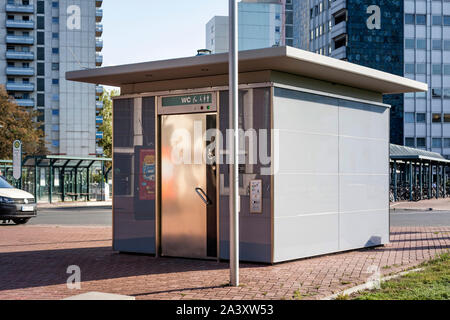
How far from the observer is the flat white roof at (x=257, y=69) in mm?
10289

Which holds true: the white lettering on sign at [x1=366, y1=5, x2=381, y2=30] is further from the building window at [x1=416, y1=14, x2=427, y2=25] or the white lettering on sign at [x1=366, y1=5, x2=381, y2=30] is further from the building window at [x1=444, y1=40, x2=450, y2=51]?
the building window at [x1=444, y1=40, x2=450, y2=51]

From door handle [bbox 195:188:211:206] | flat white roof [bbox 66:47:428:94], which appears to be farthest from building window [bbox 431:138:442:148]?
door handle [bbox 195:188:211:206]

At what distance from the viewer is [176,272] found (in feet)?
33.3

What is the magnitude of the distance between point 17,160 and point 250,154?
81.8ft

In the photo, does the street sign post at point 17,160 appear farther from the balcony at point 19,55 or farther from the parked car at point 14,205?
the balcony at point 19,55

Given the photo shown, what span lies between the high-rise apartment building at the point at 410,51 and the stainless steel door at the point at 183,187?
80.6 meters

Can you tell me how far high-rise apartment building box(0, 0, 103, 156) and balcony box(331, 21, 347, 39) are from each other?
33.5 m

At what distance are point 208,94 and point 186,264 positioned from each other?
9.54 ft

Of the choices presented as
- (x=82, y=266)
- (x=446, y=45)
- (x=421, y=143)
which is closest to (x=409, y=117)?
(x=421, y=143)

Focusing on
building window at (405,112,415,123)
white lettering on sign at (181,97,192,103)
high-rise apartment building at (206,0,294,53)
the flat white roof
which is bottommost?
white lettering on sign at (181,97,192,103)

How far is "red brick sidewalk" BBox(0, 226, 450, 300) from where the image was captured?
8328 mm

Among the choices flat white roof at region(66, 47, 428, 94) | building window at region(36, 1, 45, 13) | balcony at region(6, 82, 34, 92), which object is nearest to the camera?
flat white roof at region(66, 47, 428, 94)

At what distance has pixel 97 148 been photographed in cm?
9988

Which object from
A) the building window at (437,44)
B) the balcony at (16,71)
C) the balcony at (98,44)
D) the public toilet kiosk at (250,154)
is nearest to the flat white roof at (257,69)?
the public toilet kiosk at (250,154)
